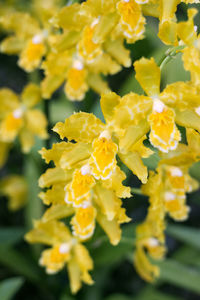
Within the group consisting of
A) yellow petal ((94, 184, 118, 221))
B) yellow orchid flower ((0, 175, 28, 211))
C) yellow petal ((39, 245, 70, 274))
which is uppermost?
yellow petal ((94, 184, 118, 221))

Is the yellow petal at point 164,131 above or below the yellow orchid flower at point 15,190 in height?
above

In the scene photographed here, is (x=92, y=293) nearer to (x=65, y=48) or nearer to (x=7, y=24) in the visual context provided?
(x=65, y=48)

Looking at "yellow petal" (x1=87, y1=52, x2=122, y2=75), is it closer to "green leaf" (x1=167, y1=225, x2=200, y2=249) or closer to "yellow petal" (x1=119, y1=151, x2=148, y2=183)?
"yellow petal" (x1=119, y1=151, x2=148, y2=183)

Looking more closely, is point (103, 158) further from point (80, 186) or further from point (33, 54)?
point (33, 54)

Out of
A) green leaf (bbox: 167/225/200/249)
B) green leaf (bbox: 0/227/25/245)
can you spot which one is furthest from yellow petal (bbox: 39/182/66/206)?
green leaf (bbox: 167/225/200/249)

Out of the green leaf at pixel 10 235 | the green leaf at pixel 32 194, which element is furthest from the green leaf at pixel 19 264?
the green leaf at pixel 32 194

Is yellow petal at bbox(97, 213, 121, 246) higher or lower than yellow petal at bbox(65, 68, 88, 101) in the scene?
Answer: lower

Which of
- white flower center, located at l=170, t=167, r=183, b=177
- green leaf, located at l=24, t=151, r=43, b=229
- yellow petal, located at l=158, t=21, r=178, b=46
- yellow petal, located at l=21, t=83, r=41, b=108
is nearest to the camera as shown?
yellow petal, located at l=158, t=21, r=178, b=46

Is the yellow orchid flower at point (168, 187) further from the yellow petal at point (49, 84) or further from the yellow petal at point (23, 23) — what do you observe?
the yellow petal at point (23, 23)
